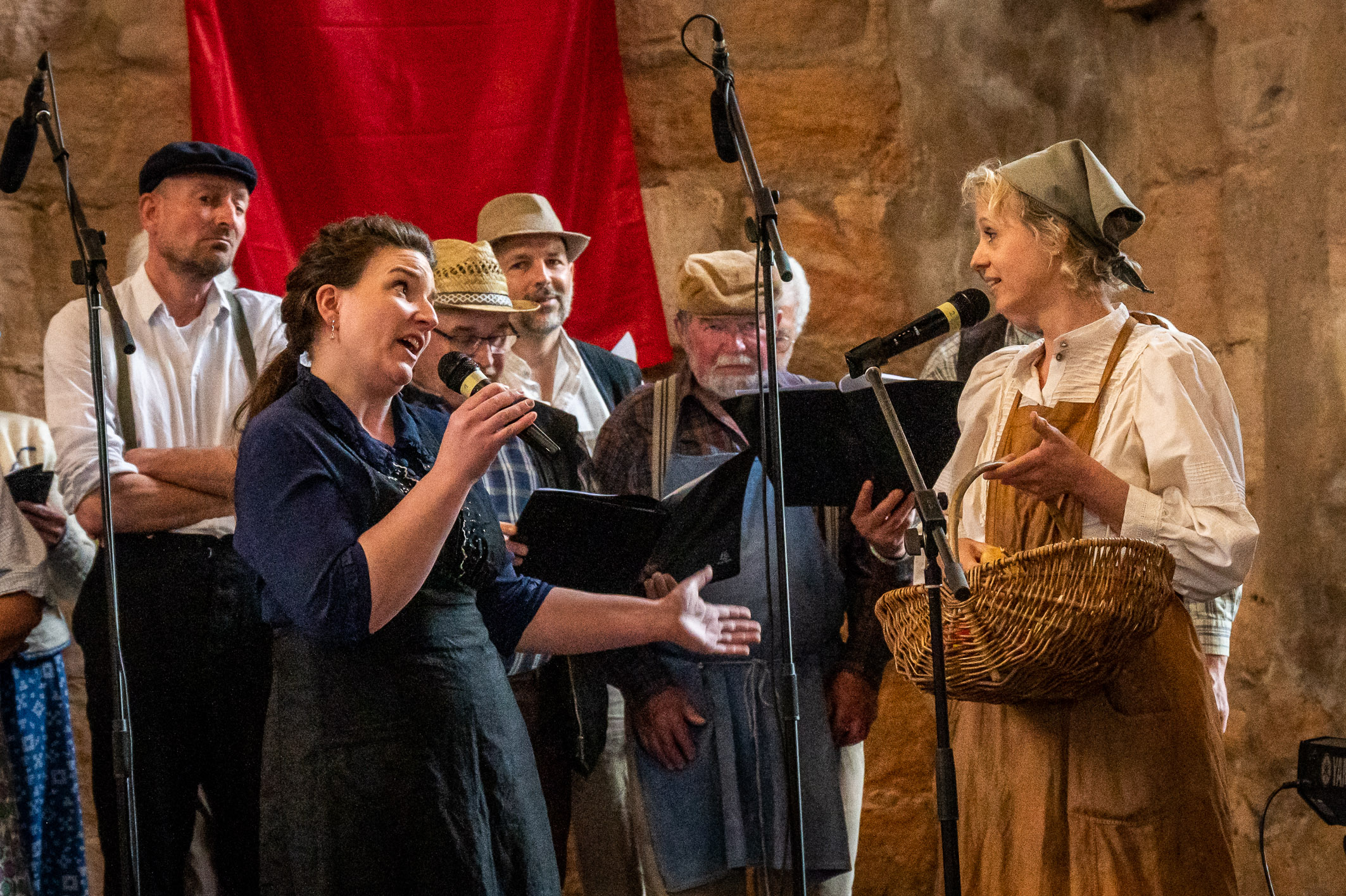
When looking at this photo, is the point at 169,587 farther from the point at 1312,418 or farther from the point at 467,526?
the point at 1312,418

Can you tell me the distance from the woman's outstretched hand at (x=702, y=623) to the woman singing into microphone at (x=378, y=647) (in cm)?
43

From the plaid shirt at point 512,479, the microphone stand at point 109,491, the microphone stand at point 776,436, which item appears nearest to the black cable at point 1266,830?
the microphone stand at point 776,436

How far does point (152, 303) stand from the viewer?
3207 mm

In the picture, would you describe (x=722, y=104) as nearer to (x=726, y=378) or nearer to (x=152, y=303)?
(x=726, y=378)

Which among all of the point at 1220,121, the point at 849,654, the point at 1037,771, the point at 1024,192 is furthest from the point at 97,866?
the point at 1220,121

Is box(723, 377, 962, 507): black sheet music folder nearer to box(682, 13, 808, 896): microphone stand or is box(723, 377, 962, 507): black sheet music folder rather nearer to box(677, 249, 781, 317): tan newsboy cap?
box(682, 13, 808, 896): microphone stand

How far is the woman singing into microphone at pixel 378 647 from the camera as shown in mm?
1932

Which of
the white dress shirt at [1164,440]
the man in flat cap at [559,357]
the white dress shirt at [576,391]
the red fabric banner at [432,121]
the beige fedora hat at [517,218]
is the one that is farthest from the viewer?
the red fabric banner at [432,121]

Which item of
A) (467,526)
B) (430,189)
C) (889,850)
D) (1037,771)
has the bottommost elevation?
(889,850)

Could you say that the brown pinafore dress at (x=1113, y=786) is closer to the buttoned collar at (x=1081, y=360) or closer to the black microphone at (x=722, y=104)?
the buttoned collar at (x=1081, y=360)

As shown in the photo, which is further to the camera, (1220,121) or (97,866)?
(97,866)

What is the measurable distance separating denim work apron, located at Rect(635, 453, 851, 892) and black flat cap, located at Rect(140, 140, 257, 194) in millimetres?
1495

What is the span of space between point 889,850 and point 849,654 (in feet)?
4.52

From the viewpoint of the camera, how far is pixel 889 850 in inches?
166
